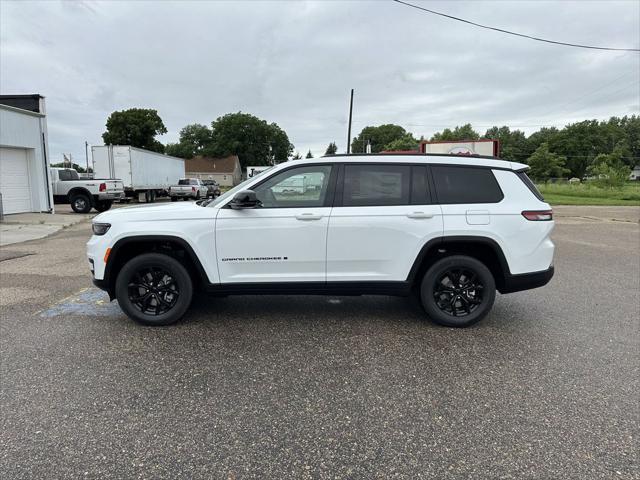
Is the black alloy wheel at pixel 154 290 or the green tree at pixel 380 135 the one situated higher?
the green tree at pixel 380 135

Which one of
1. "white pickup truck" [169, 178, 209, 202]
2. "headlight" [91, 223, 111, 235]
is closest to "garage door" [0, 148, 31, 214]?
"white pickup truck" [169, 178, 209, 202]

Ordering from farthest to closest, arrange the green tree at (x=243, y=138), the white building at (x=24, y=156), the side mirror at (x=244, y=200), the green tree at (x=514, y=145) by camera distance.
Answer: the green tree at (x=514, y=145)
the green tree at (x=243, y=138)
the white building at (x=24, y=156)
the side mirror at (x=244, y=200)

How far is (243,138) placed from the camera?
3376 inches

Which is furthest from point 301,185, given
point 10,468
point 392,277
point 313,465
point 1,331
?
point 1,331

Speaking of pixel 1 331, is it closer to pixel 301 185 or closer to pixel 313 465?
pixel 301 185

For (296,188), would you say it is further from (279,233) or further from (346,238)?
(346,238)

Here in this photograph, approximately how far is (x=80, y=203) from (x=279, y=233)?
17801 mm

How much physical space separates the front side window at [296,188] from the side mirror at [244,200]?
143 millimetres

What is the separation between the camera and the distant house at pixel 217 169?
77.6m

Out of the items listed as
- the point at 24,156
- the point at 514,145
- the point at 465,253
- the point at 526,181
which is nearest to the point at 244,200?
the point at 465,253

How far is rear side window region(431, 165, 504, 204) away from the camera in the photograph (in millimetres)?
4305

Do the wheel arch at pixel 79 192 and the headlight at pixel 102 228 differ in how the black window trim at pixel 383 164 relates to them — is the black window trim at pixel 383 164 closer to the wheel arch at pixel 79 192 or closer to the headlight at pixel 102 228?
the headlight at pixel 102 228

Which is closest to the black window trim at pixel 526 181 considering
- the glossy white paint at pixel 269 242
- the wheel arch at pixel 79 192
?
the glossy white paint at pixel 269 242

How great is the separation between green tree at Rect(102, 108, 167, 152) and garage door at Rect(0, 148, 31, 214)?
152ft
